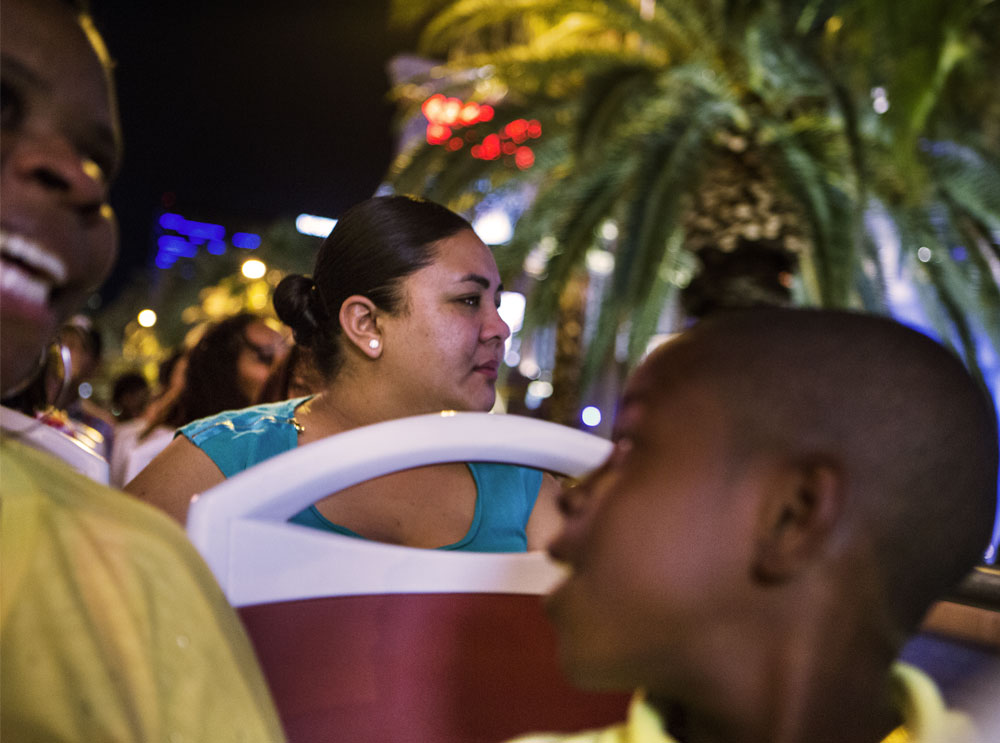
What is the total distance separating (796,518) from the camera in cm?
71

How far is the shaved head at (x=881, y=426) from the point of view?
2.33ft

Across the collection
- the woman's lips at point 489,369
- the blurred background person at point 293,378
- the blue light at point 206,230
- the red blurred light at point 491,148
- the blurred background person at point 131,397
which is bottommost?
the blue light at point 206,230

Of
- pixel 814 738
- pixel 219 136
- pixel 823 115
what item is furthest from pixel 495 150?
pixel 219 136

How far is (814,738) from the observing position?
0.71 meters

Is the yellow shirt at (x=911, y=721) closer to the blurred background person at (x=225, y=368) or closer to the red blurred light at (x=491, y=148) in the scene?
the blurred background person at (x=225, y=368)

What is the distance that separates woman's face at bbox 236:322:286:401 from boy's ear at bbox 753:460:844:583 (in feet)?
9.12

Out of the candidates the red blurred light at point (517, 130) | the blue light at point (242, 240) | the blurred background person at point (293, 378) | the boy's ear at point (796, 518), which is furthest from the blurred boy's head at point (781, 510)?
the blue light at point (242, 240)

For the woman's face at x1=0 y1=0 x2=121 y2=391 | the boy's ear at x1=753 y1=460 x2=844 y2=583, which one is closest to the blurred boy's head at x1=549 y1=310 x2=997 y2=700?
the boy's ear at x1=753 y1=460 x2=844 y2=583

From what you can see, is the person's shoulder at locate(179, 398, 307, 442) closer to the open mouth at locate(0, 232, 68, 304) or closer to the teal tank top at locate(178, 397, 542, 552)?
the teal tank top at locate(178, 397, 542, 552)

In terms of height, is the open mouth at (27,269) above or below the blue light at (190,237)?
above

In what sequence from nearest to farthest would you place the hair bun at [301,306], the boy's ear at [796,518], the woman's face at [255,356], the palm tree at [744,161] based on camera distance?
the boy's ear at [796,518], the hair bun at [301,306], the woman's face at [255,356], the palm tree at [744,161]

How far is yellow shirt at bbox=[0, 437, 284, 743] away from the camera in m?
0.60

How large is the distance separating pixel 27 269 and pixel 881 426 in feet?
2.23

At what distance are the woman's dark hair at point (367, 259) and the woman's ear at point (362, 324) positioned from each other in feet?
0.07
